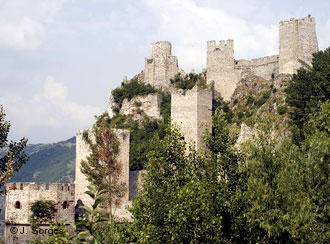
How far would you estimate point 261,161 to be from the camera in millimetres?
19125

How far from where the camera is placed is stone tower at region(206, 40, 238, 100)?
53.0 metres

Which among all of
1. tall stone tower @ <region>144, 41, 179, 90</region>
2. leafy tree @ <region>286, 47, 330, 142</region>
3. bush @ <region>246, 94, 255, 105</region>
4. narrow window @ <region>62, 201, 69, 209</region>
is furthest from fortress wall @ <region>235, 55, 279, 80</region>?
narrow window @ <region>62, 201, 69, 209</region>

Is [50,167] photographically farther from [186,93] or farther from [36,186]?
[36,186]

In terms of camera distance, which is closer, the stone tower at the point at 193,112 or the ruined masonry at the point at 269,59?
the stone tower at the point at 193,112

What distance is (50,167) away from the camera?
548 feet

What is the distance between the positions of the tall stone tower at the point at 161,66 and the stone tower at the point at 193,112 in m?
17.5

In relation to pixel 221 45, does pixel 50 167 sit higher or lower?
lower

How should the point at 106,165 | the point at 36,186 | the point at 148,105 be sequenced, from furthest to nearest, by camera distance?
the point at 148,105 → the point at 106,165 → the point at 36,186

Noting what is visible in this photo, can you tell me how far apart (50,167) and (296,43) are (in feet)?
427

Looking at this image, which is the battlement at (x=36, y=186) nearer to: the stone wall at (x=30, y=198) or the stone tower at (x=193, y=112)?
the stone wall at (x=30, y=198)

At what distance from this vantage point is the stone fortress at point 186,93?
34.8 meters

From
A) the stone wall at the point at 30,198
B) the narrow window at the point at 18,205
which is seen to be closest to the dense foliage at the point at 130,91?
the stone wall at the point at 30,198

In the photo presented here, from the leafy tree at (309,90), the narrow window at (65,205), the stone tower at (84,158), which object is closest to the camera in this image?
the narrow window at (65,205)

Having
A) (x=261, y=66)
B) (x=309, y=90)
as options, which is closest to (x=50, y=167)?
(x=261, y=66)
